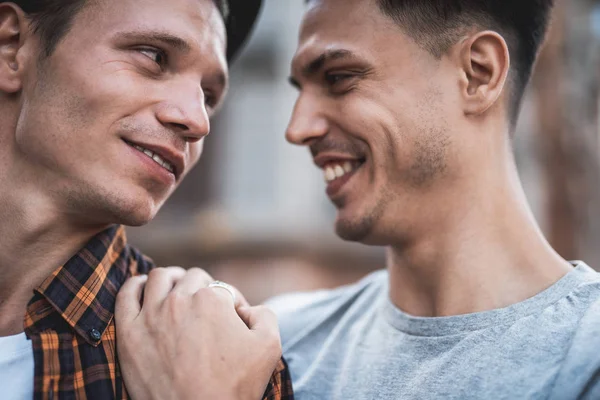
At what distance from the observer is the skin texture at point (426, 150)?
2.46 meters

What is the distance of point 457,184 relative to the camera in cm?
250

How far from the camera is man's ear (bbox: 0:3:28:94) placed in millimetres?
2311

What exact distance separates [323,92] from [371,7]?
371mm

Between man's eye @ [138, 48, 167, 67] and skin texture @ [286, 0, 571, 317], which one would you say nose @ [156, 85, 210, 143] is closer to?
man's eye @ [138, 48, 167, 67]

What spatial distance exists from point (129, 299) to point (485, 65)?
4.96 feet

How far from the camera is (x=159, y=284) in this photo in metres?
2.25

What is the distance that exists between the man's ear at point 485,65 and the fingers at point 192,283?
1.13m

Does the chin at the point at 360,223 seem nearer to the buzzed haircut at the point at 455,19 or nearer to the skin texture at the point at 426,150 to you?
the skin texture at the point at 426,150

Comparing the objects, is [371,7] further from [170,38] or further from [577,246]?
[577,246]

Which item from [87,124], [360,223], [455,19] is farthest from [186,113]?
[455,19]

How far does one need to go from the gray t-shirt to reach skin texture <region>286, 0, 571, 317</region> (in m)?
0.15

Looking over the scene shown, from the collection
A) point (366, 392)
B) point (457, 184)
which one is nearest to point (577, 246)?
point (457, 184)

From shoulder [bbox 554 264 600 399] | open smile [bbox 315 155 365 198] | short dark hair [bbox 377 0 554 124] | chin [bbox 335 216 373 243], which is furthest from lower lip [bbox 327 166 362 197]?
shoulder [bbox 554 264 600 399]

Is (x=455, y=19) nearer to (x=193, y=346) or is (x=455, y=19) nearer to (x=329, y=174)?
(x=329, y=174)
